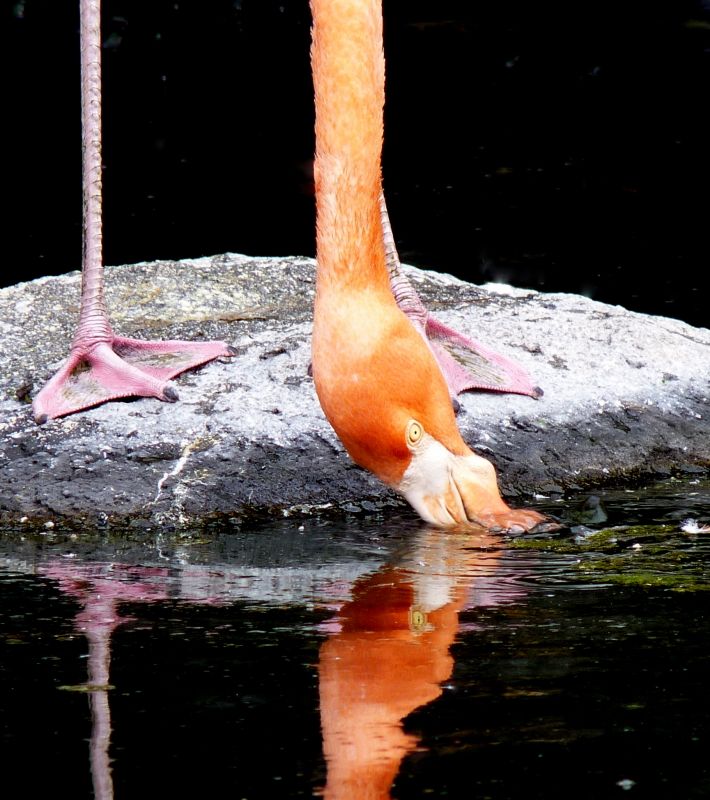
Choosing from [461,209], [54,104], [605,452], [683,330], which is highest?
[54,104]

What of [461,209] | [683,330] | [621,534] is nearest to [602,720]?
[621,534]

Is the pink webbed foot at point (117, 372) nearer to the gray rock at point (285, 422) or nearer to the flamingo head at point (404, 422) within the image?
the gray rock at point (285, 422)

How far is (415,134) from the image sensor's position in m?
12.2

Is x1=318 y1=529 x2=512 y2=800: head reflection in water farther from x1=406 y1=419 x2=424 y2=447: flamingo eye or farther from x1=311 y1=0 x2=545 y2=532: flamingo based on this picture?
x1=406 y1=419 x2=424 y2=447: flamingo eye

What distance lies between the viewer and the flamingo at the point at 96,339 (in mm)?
4789

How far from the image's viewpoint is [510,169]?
1112cm

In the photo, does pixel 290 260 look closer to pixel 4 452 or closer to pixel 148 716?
pixel 4 452

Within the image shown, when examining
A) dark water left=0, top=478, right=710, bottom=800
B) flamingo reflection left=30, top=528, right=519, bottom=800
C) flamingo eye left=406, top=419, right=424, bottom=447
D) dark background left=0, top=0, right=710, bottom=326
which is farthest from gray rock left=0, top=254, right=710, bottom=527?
dark background left=0, top=0, right=710, bottom=326

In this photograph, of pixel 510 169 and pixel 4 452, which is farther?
pixel 510 169

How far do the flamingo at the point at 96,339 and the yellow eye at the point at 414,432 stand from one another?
3.81 ft

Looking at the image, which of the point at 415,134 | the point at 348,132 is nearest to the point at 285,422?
the point at 348,132

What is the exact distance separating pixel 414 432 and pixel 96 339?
149 centimetres

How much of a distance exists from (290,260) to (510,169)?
15.9ft

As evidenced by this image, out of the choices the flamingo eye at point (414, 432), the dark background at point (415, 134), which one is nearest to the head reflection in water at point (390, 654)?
the flamingo eye at point (414, 432)
